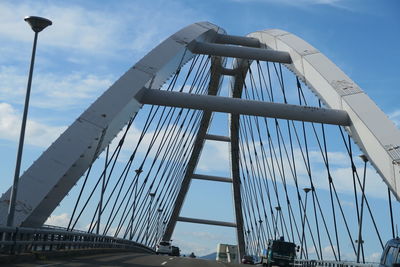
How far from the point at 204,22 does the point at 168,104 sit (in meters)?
10.8

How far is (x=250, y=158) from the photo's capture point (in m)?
58.5

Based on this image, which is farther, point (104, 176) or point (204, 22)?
point (204, 22)

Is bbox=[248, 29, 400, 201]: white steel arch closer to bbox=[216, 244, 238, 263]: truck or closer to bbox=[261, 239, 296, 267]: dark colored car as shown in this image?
bbox=[261, 239, 296, 267]: dark colored car

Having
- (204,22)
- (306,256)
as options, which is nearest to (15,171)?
(204,22)

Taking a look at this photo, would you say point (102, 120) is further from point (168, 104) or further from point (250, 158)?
point (250, 158)

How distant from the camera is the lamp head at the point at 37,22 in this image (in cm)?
1944

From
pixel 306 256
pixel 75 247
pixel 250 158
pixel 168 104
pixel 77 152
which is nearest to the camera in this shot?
pixel 77 152

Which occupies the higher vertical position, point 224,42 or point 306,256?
point 224,42

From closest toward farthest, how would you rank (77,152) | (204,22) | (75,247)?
(77,152), (75,247), (204,22)

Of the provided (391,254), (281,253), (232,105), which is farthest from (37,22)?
(281,253)

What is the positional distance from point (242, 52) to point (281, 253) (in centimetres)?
1506


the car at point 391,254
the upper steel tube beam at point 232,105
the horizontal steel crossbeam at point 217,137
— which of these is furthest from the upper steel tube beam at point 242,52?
the horizontal steel crossbeam at point 217,137

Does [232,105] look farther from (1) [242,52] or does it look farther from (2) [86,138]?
(2) [86,138]

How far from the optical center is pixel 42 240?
19.8 metres
